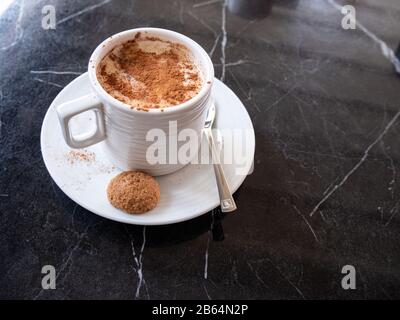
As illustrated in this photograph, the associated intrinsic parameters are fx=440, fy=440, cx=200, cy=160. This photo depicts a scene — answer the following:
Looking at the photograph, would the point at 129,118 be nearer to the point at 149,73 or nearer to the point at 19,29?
the point at 149,73

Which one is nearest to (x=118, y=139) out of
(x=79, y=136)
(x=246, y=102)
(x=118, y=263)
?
(x=79, y=136)

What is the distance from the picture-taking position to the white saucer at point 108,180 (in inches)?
24.3

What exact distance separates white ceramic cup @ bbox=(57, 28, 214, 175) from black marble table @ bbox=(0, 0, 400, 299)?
0.32 ft

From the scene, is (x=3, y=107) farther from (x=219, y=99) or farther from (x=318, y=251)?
(x=318, y=251)

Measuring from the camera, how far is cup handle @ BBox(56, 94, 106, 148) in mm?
591

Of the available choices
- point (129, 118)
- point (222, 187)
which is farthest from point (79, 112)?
point (222, 187)

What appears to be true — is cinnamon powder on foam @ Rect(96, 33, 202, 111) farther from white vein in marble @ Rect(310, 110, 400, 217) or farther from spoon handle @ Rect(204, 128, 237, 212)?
white vein in marble @ Rect(310, 110, 400, 217)

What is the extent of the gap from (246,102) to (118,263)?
0.39 meters

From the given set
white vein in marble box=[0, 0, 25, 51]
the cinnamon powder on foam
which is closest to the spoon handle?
the cinnamon powder on foam

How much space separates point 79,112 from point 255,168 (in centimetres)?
30

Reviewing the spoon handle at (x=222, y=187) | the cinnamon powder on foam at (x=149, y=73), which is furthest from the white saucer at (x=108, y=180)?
the cinnamon powder on foam at (x=149, y=73)

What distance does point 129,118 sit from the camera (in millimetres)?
583

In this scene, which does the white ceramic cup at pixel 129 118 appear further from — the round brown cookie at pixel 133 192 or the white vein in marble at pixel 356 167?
the white vein in marble at pixel 356 167

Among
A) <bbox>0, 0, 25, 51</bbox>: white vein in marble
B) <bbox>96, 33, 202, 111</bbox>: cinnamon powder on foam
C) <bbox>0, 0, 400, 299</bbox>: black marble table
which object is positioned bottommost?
<bbox>0, 0, 400, 299</bbox>: black marble table
